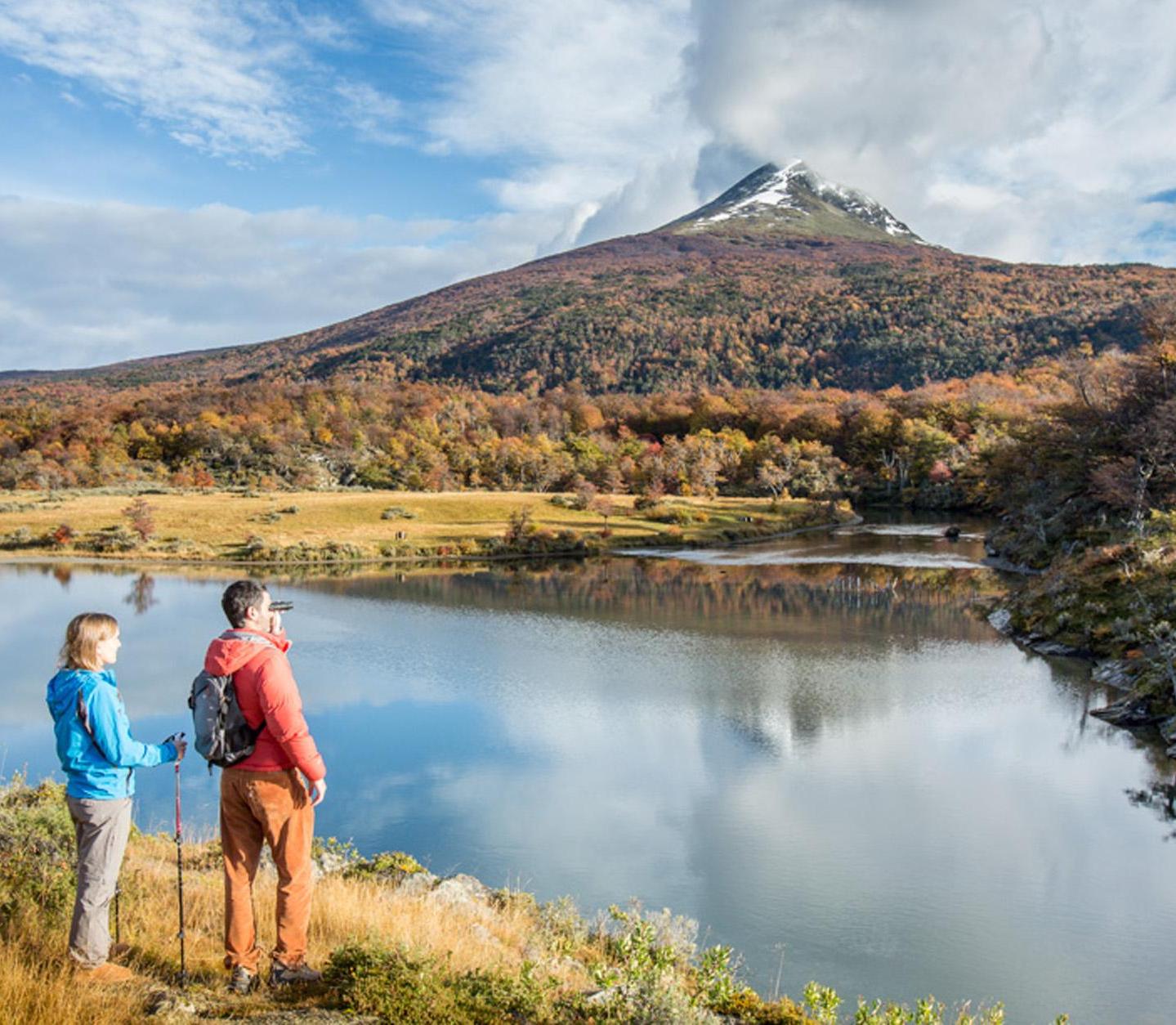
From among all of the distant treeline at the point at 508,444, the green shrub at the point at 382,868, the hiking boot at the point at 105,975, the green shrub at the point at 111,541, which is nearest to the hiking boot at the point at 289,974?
the hiking boot at the point at 105,975

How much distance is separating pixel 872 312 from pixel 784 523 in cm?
8221

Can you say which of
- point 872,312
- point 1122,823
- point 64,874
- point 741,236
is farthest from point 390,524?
point 741,236

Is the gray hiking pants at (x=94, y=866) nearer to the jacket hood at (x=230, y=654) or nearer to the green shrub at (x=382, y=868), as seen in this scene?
the jacket hood at (x=230, y=654)

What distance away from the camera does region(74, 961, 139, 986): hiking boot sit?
5082 mm

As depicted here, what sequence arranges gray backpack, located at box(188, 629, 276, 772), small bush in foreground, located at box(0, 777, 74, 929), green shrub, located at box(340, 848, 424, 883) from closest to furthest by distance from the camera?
gray backpack, located at box(188, 629, 276, 772), small bush in foreground, located at box(0, 777, 74, 929), green shrub, located at box(340, 848, 424, 883)

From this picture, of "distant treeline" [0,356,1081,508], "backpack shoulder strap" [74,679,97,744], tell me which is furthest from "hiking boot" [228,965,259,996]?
"distant treeline" [0,356,1081,508]

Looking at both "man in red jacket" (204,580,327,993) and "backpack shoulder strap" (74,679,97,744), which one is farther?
"man in red jacket" (204,580,327,993)

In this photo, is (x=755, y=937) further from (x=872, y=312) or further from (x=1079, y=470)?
(x=872, y=312)

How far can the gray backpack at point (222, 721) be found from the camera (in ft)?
16.6

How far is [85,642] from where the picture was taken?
4.93 metres

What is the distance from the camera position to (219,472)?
245 feet

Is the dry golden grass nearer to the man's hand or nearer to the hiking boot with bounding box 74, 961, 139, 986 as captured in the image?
the hiking boot with bounding box 74, 961, 139, 986

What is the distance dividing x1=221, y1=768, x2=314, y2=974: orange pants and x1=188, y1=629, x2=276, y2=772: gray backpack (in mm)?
159

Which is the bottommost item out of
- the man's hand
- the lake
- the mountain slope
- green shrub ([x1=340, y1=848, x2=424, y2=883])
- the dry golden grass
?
the lake
